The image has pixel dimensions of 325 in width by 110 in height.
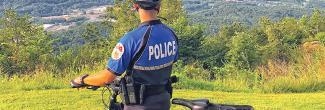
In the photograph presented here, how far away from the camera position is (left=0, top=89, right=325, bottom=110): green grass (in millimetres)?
9008

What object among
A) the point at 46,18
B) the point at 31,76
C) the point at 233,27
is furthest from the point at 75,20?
the point at 31,76

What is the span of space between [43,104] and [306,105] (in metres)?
4.60

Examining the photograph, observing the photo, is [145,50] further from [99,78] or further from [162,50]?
[99,78]

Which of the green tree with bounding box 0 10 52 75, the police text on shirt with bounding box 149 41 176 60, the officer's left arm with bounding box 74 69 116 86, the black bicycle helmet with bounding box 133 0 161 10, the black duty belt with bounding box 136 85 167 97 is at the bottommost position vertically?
the green tree with bounding box 0 10 52 75

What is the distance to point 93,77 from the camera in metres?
4.29

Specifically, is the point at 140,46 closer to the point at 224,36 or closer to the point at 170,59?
the point at 170,59

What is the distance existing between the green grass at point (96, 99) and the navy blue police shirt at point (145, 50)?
4.41 m

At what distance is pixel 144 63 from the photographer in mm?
4344

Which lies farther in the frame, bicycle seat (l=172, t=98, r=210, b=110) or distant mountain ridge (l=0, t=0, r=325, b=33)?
distant mountain ridge (l=0, t=0, r=325, b=33)

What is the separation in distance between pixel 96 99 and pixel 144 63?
A: 5.20 m

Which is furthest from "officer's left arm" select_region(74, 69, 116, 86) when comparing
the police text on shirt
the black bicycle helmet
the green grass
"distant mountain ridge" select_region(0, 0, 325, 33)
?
"distant mountain ridge" select_region(0, 0, 325, 33)

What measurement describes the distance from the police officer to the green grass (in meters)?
4.36

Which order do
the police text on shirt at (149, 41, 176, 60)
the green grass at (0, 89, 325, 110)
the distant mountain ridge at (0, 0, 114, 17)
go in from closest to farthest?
1. the police text on shirt at (149, 41, 176, 60)
2. the green grass at (0, 89, 325, 110)
3. the distant mountain ridge at (0, 0, 114, 17)

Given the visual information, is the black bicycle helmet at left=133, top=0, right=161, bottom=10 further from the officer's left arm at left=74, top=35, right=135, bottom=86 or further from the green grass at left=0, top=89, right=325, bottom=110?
the green grass at left=0, top=89, right=325, bottom=110
